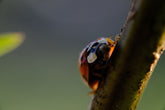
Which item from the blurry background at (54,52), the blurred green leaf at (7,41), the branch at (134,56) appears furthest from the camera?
the blurry background at (54,52)

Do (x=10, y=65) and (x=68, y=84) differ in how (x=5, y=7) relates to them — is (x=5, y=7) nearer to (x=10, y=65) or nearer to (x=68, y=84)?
(x=10, y=65)

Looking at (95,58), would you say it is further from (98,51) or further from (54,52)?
(54,52)

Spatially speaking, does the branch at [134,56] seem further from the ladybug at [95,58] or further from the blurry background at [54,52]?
the blurry background at [54,52]

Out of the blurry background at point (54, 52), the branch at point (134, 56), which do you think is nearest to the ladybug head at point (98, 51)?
the branch at point (134, 56)

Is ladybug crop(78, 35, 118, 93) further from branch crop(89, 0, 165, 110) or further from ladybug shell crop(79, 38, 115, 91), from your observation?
branch crop(89, 0, 165, 110)

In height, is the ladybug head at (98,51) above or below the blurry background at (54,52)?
below

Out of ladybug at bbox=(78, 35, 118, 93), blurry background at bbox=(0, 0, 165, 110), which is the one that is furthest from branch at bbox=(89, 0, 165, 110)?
blurry background at bbox=(0, 0, 165, 110)
